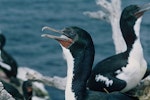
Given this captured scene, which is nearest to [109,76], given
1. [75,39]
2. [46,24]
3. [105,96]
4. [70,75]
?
[105,96]

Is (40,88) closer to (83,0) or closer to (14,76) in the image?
(14,76)

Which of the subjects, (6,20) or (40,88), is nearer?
(40,88)

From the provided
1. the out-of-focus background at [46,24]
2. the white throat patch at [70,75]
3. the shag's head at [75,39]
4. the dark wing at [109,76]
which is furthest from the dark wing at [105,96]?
the out-of-focus background at [46,24]

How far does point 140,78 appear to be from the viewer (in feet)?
26.7

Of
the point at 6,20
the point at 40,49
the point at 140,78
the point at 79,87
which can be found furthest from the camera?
the point at 6,20

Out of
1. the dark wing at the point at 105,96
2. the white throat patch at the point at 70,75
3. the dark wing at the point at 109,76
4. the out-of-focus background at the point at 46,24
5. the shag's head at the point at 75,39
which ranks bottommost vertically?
the out-of-focus background at the point at 46,24

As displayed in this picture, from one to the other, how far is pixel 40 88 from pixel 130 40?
7729 mm

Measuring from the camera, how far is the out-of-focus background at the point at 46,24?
19797 mm

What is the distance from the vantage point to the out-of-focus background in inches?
779

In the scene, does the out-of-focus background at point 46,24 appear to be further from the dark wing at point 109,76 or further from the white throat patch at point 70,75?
the white throat patch at point 70,75

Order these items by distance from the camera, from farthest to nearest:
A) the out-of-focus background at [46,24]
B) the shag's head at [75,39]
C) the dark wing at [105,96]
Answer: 1. the out-of-focus background at [46,24]
2. the dark wing at [105,96]
3. the shag's head at [75,39]

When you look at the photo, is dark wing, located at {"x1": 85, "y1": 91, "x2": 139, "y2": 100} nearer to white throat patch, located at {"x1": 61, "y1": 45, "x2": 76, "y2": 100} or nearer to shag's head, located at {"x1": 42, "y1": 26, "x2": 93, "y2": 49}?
white throat patch, located at {"x1": 61, "y1": 45, "x2": 76, "y2": 100}

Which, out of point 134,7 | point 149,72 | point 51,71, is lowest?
point 51,71

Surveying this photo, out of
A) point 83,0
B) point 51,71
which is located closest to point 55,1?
point 83,0
